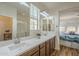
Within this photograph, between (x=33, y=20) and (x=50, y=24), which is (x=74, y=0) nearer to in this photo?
(x=50, y=24)

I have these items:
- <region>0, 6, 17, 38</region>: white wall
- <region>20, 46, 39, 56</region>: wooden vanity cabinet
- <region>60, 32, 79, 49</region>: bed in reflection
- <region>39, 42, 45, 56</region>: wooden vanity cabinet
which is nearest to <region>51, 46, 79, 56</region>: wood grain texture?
<region>60, 32, 79, 49</region>: bed in reflection

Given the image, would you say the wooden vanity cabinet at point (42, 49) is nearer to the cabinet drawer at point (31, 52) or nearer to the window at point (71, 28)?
the cabinet drawer at point (31, 52)

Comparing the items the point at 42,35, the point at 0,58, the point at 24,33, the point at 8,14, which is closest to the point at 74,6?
the point at 42,35

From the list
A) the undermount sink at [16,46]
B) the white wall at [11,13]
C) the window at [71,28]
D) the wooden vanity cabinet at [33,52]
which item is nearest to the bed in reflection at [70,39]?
the window at [71,28]

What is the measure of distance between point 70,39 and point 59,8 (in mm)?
606

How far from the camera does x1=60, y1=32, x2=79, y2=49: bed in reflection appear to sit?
191 centimetres

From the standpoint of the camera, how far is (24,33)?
1.91 metres

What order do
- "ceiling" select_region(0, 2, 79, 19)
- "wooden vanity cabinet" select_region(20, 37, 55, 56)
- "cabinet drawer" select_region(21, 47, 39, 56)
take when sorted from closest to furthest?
"cabinet drawer" select_region(21, 47, 39, 56) → "wooden vanity cabinet" select_region(20, 37, 55, 56) → "ceiling" select_region(0, 2, 79, 19)

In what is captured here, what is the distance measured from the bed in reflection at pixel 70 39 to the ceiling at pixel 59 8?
32 centimetres

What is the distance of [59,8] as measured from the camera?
1.94m

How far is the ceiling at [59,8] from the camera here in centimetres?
182

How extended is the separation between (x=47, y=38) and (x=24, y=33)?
50 centimetres

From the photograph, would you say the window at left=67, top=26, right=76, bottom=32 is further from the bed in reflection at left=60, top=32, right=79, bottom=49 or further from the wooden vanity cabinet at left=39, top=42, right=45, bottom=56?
the wooden vanity cabinet at left=39, top=42, right=45, bottom=56

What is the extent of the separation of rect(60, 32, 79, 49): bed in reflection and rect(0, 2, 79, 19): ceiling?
32 cm
